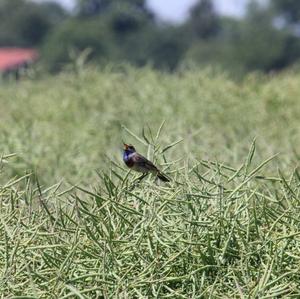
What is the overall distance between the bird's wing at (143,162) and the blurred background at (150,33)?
43.5 metres

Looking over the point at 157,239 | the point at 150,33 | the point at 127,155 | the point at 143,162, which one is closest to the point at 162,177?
the point at 143,162

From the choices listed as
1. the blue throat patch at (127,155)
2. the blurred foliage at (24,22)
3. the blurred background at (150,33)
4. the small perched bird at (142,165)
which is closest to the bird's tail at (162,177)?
the small perched bird at (142,165)

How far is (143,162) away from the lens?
14.3ft

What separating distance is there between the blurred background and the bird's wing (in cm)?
4354

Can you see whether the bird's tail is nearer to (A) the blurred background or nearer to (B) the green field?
(B) the green field

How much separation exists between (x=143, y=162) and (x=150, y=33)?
2480 inches

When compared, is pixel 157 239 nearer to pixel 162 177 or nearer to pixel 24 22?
pixel 162 177

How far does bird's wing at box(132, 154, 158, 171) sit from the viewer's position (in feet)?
14.1

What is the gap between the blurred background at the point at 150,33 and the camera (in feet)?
194

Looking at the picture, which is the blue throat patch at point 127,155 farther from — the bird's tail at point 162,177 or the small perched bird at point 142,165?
the bird's tail at point 162,177

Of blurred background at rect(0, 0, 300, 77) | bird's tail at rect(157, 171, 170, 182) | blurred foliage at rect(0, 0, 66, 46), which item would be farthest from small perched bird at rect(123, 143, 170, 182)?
blurred foliage at rect(0, 0, 66, 46)

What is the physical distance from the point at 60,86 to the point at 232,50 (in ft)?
159

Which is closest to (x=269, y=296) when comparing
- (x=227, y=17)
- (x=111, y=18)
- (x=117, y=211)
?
(x=117, y=211)

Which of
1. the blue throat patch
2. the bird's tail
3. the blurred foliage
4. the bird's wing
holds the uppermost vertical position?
the bird's wing
